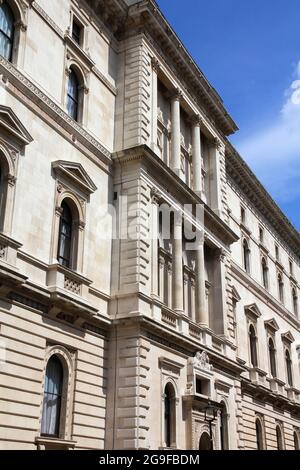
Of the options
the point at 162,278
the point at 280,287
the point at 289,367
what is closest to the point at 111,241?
the point at 162,278

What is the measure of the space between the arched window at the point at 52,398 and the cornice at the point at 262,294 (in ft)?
59.1

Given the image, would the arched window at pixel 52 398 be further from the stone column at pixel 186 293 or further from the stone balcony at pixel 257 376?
the stone balcony at pixel 257 376

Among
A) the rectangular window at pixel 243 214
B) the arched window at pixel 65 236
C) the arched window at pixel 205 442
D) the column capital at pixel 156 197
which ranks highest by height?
the rectangular window at pixel 243 214

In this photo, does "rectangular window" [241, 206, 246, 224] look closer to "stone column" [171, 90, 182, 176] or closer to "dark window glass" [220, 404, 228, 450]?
"stone column" [171, 90, 182, 176]

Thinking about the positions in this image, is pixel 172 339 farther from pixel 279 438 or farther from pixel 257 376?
pixel 279 438

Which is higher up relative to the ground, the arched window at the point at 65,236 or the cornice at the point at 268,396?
the arched window at the point at 65,236

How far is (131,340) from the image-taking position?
75.2 feet

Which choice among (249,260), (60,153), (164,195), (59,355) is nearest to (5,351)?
(59,355)

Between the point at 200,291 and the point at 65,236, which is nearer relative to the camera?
the point at 65,236

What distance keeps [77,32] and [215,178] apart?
460 inches

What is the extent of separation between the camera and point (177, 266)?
27.4m

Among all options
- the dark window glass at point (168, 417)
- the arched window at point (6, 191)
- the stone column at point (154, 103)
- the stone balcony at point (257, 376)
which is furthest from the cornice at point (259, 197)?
the arched window at point (6, 191)

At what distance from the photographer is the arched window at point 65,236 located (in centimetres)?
2212

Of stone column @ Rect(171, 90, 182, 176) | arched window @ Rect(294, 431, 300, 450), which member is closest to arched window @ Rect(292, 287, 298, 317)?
arched window @ Rect(294, 431, 300, 450)
